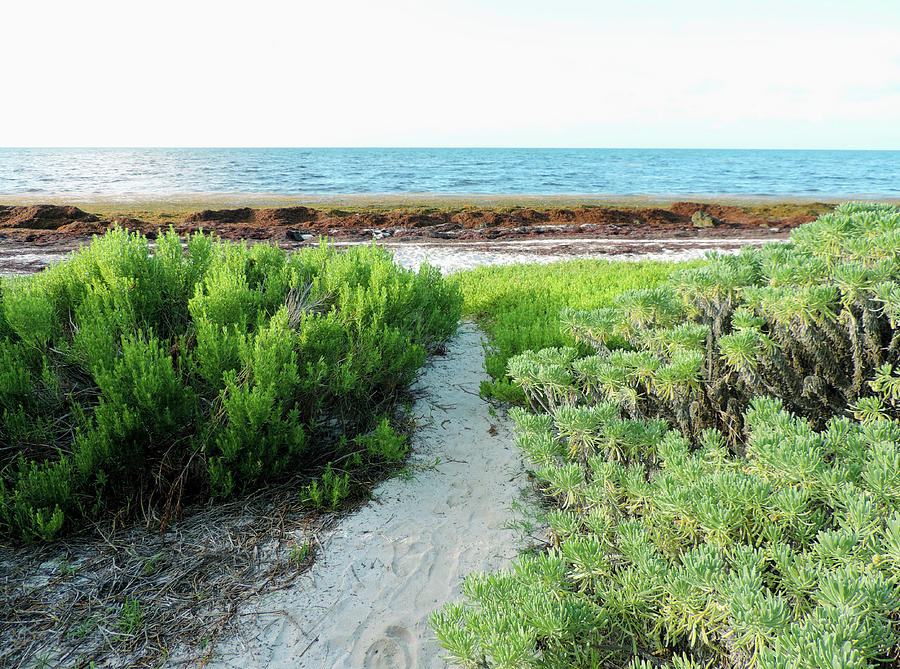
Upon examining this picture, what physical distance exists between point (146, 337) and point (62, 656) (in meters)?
2.23

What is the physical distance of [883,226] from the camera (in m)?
2.90

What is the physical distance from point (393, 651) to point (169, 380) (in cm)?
202

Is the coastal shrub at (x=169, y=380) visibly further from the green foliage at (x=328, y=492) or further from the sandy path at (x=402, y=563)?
the sandy path at (x=402, y=563)

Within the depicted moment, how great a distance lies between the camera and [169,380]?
318 centimetres

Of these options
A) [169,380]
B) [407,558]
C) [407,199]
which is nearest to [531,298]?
[407,558]

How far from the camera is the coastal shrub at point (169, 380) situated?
3.06m

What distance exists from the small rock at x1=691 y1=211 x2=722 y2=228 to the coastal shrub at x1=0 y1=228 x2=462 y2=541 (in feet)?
54.8

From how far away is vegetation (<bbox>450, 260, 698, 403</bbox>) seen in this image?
4898 millimetres

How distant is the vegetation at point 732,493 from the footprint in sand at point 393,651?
2.02 ft

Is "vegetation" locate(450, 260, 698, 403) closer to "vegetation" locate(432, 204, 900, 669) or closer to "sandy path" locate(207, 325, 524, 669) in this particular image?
"sandy path" locate(207, 325, 524, 669)

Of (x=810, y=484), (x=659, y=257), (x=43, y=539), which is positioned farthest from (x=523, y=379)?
(x=659, y=257)

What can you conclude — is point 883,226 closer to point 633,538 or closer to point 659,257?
point 633,538

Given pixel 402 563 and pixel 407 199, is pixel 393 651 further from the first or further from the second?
pixel 407 199

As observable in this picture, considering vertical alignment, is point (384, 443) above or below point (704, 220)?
below
